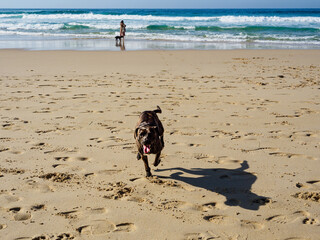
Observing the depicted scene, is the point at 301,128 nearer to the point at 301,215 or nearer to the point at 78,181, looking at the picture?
the point at 301,215

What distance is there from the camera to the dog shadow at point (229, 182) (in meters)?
4.18

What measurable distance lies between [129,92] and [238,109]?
2.87m

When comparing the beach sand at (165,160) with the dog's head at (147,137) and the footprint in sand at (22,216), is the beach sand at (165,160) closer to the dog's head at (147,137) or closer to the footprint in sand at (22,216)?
the footprint in sand at (22,216)

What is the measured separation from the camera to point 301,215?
12.7 feet

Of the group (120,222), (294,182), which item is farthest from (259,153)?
(120,222)

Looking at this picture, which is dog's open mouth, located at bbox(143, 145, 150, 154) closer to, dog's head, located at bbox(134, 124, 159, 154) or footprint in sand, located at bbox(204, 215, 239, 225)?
dog's head, located at bbox(134, 124, 159, 154)

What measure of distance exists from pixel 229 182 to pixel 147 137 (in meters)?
1.23

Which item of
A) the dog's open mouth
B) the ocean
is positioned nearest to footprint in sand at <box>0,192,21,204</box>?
the dog's open mouth

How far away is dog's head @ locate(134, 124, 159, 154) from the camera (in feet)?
14.0

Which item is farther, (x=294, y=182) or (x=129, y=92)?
(x=129, y=92)

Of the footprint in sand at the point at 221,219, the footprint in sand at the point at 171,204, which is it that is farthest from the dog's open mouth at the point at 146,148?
the footprint in sand at the point at 221,219

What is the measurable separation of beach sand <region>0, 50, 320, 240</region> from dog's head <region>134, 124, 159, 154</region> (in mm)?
552

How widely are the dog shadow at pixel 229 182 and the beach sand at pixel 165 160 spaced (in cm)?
1

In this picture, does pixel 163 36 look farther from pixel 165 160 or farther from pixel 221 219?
pixel 221 219
